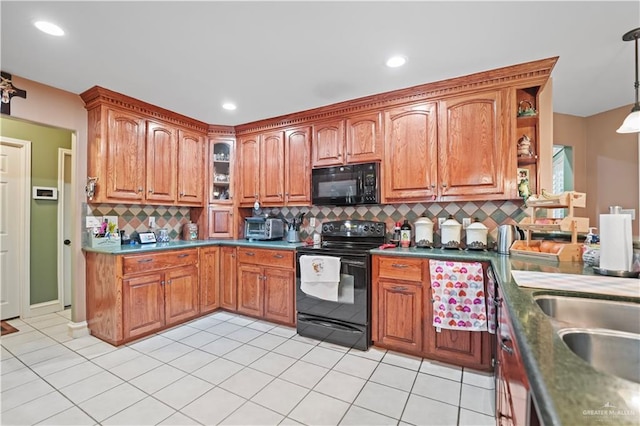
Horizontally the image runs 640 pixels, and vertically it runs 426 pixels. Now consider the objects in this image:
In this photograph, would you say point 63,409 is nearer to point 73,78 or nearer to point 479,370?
point 73,78

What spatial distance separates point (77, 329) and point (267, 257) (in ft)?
6.41

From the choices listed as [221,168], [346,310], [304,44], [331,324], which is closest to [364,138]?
[304,44]

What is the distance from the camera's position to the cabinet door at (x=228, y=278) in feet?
11.5

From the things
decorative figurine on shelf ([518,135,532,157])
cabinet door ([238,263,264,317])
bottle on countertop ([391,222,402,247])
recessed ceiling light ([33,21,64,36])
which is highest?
recessed ceiling light ([33,21,64,36])

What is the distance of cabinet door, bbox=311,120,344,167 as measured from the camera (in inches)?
125

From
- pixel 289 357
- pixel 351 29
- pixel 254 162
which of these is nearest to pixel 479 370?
pixel 289 357

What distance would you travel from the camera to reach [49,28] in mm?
1887

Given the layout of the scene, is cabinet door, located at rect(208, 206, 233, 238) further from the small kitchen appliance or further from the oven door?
the oven door

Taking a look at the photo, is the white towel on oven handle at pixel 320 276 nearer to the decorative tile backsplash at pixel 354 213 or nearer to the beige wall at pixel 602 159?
the decorative tile backsplash at pixel 354 213

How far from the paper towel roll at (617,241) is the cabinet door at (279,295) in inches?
94.9

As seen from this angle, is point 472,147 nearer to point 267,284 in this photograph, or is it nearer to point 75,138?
point 267,284

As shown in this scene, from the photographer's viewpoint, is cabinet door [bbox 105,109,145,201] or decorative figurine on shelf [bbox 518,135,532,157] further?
cabinet door [bbox 105,109,145,201]

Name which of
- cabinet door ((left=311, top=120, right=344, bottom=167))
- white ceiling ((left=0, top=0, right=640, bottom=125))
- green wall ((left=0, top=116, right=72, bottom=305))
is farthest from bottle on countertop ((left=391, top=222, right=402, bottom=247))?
green wall ((left=0, top=116, right=72, bottom=305))

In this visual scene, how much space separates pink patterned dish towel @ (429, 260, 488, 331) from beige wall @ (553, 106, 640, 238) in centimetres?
247
